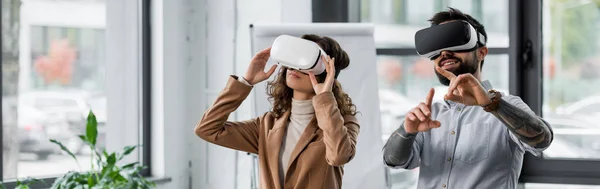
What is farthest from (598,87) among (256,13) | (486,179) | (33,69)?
(33,69)

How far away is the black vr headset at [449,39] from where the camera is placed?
5.90 ft

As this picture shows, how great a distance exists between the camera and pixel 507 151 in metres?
1.81

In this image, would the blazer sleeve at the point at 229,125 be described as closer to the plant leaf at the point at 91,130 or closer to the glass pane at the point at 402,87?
the plant leaf at the point at 91,130

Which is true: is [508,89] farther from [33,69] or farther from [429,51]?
[33,69]

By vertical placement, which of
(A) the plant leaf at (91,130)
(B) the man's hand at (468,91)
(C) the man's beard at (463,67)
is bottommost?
(A) the plant leaf at (91,130)

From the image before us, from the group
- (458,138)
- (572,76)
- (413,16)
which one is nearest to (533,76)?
(572,76)

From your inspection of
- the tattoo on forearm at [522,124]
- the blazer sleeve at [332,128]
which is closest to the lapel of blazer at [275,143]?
the blazer sleeve at [332,128]

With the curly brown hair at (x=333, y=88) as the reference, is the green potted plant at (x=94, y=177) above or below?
below

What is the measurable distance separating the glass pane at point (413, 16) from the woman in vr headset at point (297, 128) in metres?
1.57

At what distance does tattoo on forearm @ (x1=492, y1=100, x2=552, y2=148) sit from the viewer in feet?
5.34

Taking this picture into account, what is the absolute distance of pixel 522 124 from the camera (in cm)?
164

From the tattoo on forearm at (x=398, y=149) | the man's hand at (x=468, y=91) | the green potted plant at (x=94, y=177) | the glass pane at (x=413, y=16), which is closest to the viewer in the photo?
the man's hand at (x=468, y=91)

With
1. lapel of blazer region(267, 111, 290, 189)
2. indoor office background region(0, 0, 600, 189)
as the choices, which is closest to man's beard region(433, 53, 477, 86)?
lapel of blazer region(267, 111, 290, 189)

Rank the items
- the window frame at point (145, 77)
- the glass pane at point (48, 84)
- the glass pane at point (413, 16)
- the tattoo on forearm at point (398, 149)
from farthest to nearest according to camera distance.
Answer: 1. the window frame at point (145, 77)
2. the glass pane at point (413, 16)
3. the glass pane at point (48, 84)
4. the tattoo on forearm at point (398, 149)
